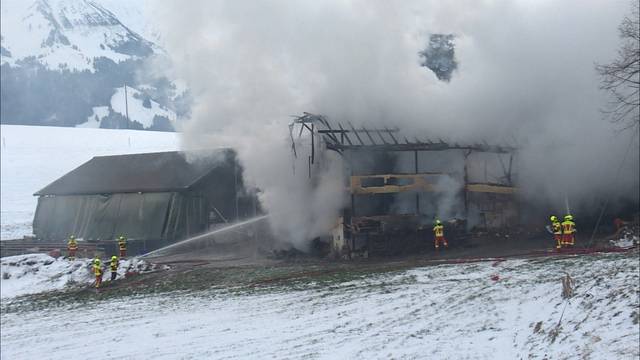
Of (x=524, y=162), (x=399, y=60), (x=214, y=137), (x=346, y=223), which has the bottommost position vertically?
(x=346, y=223)

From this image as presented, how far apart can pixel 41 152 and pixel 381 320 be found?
199 feet

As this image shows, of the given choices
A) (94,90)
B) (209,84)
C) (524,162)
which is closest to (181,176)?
(209,84)

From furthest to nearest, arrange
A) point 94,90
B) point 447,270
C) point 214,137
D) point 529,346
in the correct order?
point 94,90 < point 214,137 < point 447,270 < point 529,346

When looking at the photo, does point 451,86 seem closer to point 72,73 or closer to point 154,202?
point 154,202

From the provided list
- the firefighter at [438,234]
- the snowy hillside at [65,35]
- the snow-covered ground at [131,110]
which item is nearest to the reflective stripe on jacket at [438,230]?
the firefighter at [438,234]

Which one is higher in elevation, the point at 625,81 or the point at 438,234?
the point at 625,81

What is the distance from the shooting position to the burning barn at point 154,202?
1119 inches

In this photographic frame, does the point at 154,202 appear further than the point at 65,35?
No

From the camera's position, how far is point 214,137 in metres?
27.1

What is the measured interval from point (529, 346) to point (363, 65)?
13604 mm

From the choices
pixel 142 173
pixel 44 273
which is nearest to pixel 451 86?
pixel 44 273

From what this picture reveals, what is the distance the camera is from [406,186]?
20.3 m

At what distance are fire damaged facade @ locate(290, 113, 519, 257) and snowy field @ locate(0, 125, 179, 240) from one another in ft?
78.8

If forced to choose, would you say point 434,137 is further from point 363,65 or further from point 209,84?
point 209,84
